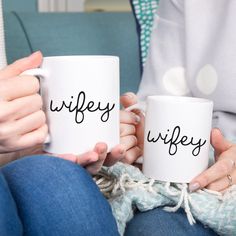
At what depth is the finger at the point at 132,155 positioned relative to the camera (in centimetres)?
70

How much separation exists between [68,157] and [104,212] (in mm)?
85

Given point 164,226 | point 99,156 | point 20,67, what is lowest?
point 164,226

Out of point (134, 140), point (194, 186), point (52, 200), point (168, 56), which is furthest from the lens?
point (168, 56)

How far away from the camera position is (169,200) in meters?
0.63

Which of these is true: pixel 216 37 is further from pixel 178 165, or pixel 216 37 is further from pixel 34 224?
pixel 34 224

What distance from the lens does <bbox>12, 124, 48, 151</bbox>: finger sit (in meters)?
0.54

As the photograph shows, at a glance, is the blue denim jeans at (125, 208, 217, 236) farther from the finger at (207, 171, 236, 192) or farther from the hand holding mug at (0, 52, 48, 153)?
the hand holding mug at (0, 52, 48, 153)

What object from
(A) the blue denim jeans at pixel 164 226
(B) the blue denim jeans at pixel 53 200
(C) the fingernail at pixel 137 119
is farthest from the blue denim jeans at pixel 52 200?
(C) the fingernail at pixel 137 119

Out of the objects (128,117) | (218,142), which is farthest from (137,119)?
(218,142)

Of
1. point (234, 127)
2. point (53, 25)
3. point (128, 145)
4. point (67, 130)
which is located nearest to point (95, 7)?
point (53, 25)

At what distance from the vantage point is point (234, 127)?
2.83 ft

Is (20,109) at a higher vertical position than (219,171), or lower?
higher

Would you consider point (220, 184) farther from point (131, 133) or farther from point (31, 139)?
point (31, 139)

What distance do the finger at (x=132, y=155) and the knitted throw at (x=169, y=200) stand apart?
24 millimetres
